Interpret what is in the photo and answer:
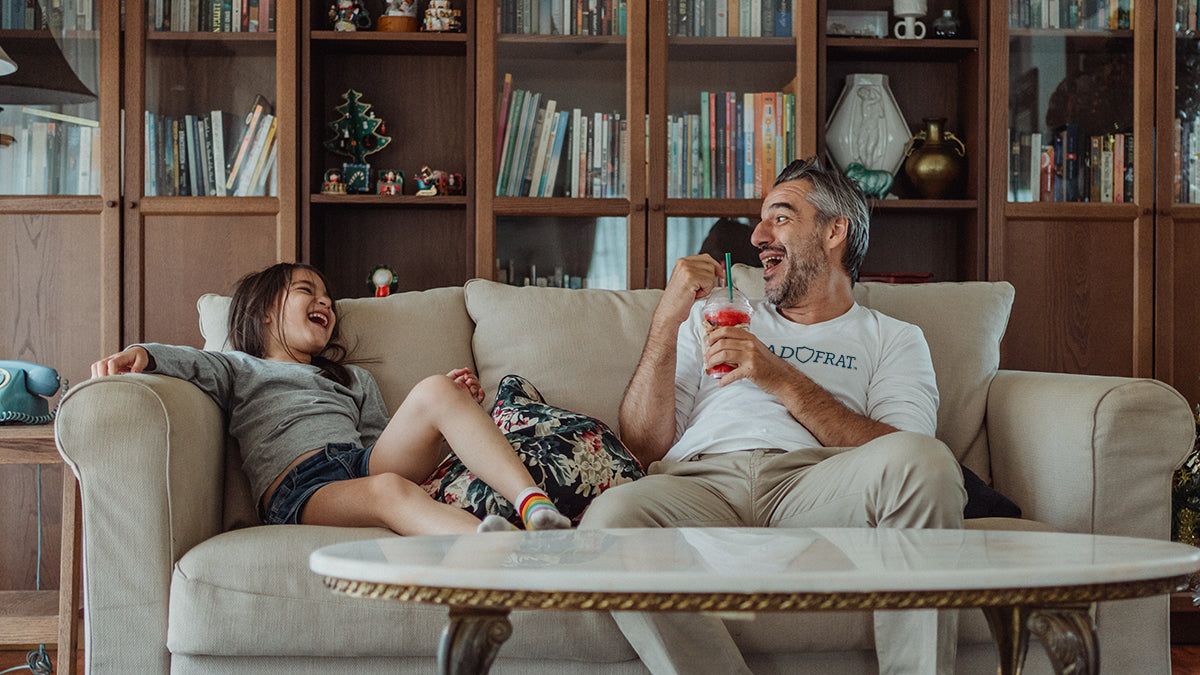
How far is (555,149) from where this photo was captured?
267 cm

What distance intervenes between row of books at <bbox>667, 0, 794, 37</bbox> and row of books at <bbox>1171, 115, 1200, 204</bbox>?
1.07 metres

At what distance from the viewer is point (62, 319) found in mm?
2555

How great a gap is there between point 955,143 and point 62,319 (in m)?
2.38

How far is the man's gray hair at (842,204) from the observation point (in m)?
2.13

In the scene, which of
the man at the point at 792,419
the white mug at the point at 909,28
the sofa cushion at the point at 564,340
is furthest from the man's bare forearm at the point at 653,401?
the white mug at the point at 909,28

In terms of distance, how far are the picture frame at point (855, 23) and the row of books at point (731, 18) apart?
0.16 m

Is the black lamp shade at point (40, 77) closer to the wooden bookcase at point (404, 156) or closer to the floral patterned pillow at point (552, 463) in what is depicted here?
the wooden bookcase at point (404, 156)

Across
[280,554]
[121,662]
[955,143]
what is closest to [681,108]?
[955,143]

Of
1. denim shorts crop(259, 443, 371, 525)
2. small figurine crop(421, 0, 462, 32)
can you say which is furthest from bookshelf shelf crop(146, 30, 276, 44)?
denim shorts crop(259, 443, 371, 525)

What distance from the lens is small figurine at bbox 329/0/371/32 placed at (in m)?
2.72

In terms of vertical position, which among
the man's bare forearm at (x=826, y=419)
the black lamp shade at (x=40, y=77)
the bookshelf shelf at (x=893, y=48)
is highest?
the bookshelf shelf at (x=893, y=48)

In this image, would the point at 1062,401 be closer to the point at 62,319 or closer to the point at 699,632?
the point at 699,632

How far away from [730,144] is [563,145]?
44cm

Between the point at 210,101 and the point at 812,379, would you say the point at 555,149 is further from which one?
the point at 812,379
